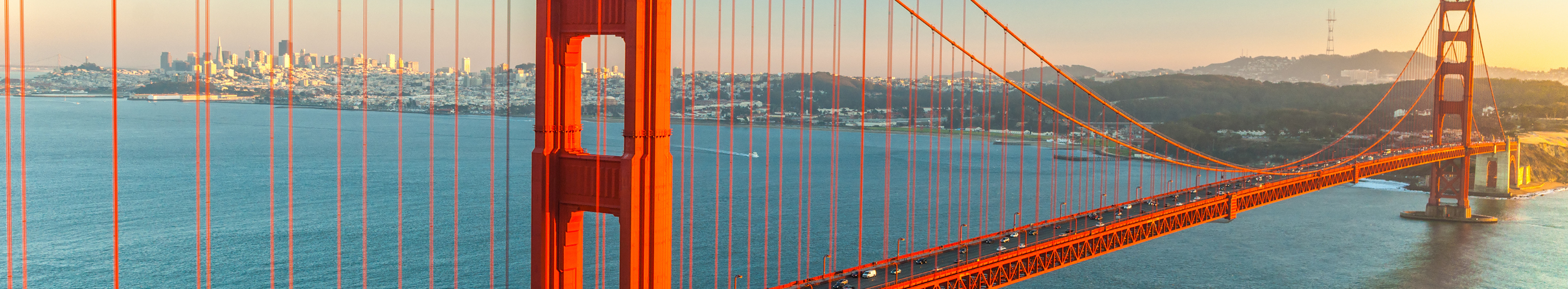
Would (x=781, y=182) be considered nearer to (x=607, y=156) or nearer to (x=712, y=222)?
(x=712, y=222)

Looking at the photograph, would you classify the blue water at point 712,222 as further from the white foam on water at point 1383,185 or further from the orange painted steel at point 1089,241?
the orange painted steel at point 1089,241

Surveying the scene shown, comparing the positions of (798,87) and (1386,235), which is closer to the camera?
(1386,235)

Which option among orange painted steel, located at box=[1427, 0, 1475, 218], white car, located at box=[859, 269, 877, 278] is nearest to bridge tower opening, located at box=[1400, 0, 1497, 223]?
orange painted steel, located at box=[1427, 0, 1475, 218]

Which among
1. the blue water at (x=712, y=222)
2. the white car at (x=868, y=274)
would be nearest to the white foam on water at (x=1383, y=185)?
the blue water at (x=712, y=222)

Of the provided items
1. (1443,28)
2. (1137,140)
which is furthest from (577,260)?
(1137,140)

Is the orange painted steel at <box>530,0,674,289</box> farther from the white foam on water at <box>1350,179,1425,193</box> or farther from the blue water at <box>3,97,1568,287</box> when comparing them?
the white foam on water at <box>1350,179,1425,193</box>

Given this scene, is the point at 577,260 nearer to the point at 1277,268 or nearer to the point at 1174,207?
the point at 1174,207
